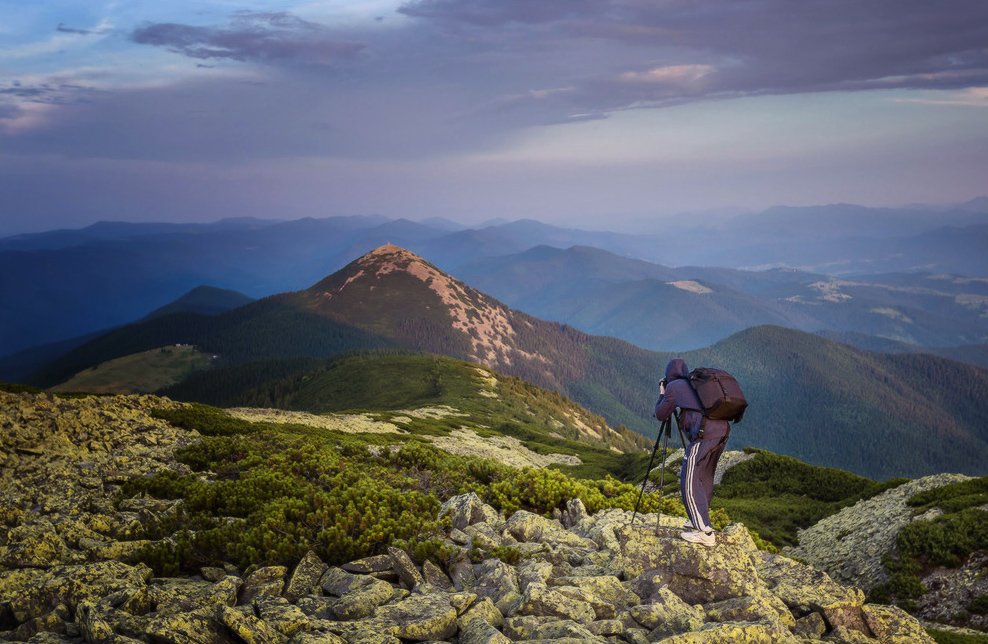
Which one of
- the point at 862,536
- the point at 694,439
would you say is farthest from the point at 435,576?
the point at 862,536

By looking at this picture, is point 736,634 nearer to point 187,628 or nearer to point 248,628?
point 248,628

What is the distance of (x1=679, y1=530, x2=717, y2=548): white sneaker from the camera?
605 inches

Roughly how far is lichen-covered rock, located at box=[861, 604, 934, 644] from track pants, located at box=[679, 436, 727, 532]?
4.03m

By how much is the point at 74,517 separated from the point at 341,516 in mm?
8482

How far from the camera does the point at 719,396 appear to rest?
51.4ft

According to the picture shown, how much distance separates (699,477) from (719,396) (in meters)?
2.50

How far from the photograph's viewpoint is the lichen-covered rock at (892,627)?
14.2 meters

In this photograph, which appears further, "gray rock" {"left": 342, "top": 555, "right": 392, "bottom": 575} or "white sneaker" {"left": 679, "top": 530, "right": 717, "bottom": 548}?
"white sneaker" {"left": 679, "top": 530, "right": 717, "bottom": 548}

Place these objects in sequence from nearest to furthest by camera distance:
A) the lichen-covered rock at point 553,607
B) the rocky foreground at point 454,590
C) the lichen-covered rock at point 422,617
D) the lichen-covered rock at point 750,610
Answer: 1. the rocky foreground at point 454,590
2. the lichen-covered rock at point 422,617
3. the lichen-covered rock at point 553,607
4. the lichen-covered rock at point 750,610

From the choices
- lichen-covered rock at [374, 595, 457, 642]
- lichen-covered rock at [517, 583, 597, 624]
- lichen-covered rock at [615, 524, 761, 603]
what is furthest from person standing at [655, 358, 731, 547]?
lichen-covered rock at [374, 595, 457, 642]

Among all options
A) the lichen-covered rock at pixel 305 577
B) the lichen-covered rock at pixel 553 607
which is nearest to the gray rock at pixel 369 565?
the lichen-covered rock at pixel 305 577

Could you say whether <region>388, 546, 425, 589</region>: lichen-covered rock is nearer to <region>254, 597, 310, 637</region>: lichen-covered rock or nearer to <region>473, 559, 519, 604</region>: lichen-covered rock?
<region>473, 559, 519, 604</region>: lichen-covered rock

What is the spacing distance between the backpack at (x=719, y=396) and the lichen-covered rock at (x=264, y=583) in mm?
11486

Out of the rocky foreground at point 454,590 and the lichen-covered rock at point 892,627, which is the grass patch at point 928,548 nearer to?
the rocky foreground at point 454,590
